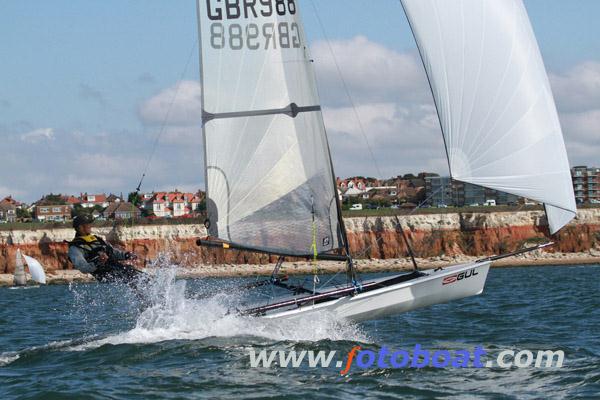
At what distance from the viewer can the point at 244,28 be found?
50.9ft

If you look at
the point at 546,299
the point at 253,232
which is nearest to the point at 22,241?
the point at 546,299

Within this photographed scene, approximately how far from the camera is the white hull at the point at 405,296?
48.6 feet

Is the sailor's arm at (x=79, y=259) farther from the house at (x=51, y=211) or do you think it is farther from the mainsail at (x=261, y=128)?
the house at (x=51, y=211)

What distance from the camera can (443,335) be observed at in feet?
53.9

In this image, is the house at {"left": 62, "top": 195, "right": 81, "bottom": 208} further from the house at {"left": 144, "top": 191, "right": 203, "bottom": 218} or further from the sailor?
the sailor

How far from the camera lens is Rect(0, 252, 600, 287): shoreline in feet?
172

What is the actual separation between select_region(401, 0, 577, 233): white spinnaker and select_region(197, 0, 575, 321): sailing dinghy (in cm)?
2

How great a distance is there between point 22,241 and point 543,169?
4774 cm

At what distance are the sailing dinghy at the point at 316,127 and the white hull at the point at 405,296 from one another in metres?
0.02

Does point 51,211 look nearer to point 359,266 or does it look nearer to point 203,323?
point 359,266

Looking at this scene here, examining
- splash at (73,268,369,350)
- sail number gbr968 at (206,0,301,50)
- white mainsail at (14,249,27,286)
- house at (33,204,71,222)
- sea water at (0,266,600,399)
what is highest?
house at (33,204,71,222)

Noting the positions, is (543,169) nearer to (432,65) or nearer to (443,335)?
(432,65)

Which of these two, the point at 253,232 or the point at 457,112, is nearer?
the point at 457,112

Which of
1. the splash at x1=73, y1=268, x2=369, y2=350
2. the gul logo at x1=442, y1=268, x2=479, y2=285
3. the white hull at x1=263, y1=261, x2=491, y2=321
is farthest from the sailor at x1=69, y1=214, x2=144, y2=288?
the gul logo at x1=442, y1=268, x2=479, y2=285
